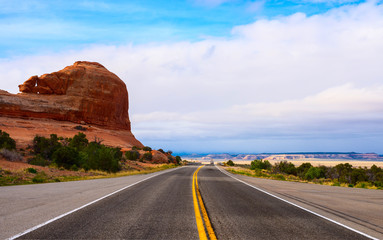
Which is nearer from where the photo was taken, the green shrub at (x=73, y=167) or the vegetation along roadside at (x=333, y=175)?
the vegetation along roadside at (x=333, y=175)

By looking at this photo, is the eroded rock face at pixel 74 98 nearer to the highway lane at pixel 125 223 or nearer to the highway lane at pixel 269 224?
the highway lane at pixel 125 223

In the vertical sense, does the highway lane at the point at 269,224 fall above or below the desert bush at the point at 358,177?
above

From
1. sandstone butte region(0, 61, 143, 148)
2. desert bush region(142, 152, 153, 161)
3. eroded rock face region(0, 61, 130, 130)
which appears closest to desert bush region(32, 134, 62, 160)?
sandstone butte region(0, 61, 143, 148)

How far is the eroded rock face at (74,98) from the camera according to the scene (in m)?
71.2

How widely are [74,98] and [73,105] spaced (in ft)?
8.49

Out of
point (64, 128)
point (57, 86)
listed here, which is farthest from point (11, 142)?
point (57, 86)

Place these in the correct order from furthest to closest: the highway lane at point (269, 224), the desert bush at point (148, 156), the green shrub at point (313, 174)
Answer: the desert bush at point (148, 156) → the green shrub at point (313, 174) → the highway lane at point (269, 224)

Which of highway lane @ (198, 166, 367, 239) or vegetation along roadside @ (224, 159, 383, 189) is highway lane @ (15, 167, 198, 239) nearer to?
highway lane @ (198, 166, 367, 239)

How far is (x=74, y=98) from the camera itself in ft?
266

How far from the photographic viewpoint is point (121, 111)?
93312mm

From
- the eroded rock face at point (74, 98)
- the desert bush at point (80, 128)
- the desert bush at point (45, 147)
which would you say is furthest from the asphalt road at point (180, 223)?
the eroded rock face at point (74, 98)

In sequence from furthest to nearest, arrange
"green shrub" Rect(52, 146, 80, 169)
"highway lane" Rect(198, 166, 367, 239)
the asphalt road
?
"green shrub" Rect(52, 146, 80, 169), "highway lane" Rect(198, 166, 367, 239), the asphalt road

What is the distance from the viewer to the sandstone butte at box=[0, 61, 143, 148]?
68.0 meters

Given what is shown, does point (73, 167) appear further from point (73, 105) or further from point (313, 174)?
point (73, 105)
